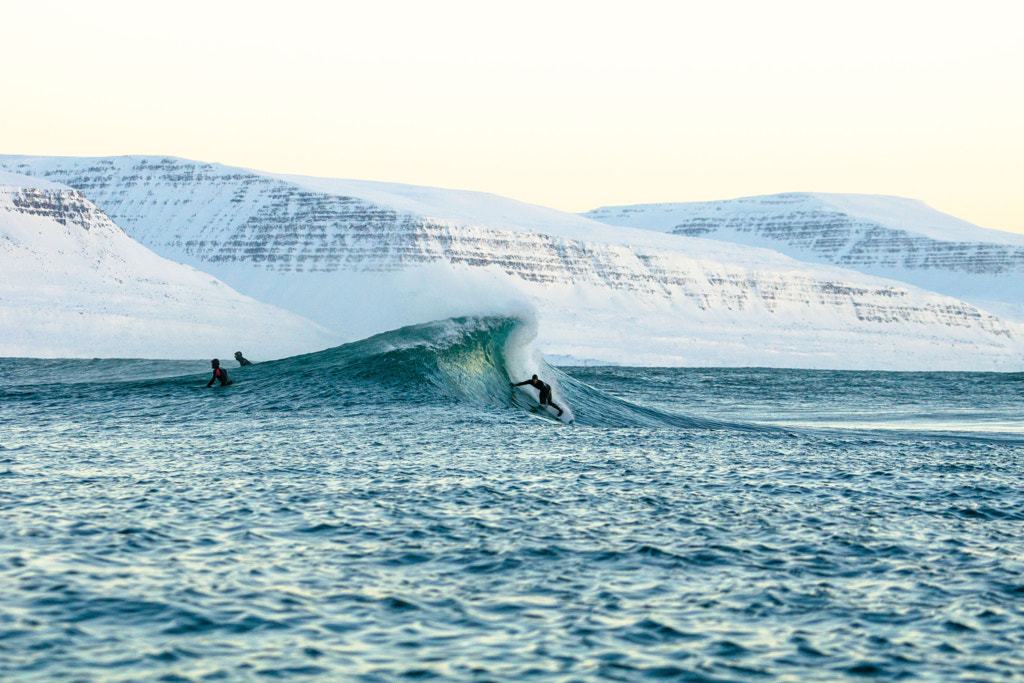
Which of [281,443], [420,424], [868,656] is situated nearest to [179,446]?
[281,443]

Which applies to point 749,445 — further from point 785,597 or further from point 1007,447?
point 785,597

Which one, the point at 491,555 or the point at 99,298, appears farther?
the point at 99,298

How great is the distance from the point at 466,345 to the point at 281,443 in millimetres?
16047

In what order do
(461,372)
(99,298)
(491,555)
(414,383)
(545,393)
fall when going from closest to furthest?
(491,555) → (545,393) → (414,383) → (461,372) → (99,298)

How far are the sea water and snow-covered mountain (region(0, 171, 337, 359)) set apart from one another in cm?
10489

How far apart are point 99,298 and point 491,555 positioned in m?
161

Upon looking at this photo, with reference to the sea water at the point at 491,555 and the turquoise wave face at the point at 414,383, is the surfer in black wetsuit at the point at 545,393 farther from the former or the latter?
the sea water at the point at 491,555

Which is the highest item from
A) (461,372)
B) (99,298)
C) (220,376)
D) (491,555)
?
(99,298)

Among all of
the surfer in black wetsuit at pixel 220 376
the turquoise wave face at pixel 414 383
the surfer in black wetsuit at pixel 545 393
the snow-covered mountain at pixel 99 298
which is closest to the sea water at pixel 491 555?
the surfer in black wetsuit at pixel 545 393

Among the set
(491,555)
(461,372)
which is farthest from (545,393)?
(491,555)

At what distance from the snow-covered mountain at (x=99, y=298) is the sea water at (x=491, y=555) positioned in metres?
105

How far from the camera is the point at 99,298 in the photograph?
6481 inches

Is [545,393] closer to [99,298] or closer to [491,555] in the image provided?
[491,555]

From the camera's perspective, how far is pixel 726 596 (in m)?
12.5
